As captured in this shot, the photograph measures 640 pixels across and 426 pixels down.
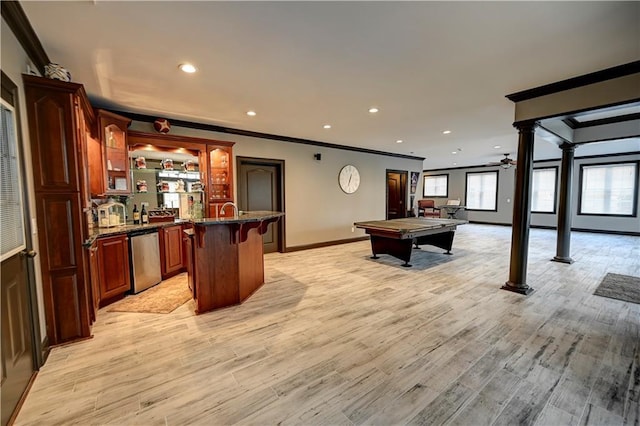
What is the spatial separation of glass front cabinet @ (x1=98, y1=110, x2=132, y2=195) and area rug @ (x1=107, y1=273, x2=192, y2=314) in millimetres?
1504

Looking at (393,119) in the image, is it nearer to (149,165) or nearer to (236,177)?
(236,177)

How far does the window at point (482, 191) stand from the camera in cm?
1106

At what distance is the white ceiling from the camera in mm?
1872

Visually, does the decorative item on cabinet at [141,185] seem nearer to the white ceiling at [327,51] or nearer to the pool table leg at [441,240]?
the white ceiling at [327,51]

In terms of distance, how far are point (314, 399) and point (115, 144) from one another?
4.29 metres

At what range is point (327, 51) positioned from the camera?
238cm

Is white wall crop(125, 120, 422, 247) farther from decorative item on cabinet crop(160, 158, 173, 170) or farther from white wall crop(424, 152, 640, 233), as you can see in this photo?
white wall crop(424, 152, 640, 233)

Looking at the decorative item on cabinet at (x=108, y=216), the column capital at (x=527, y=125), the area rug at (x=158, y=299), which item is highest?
the column capital at (x=527, y=125)

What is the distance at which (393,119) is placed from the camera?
4559 mm

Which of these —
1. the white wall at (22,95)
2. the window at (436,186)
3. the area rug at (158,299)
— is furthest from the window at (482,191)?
the white wall at (22,95)

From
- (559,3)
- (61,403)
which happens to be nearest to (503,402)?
(559,3)

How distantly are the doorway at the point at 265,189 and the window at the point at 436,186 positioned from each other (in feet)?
31.3

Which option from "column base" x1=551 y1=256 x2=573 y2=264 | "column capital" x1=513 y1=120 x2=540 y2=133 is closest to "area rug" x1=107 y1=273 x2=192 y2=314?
"column capital" x1=513 y1=120 x2=540 y2=133

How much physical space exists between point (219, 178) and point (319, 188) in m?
2.42
